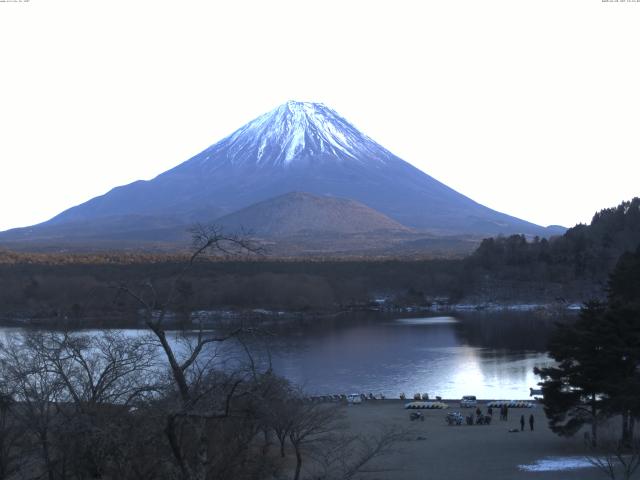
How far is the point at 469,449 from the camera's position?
40.7 feet

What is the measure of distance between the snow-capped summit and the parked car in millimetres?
100149

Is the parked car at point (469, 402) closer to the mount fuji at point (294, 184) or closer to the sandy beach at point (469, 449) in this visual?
the sandy beach at point (469, 449)

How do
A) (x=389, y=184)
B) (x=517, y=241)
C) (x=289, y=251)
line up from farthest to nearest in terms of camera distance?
(x=389, y=184) < (x=289, y=251) < (x=517, y=241)

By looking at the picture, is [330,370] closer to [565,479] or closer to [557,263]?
[565,479]

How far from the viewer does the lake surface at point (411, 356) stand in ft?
66.0

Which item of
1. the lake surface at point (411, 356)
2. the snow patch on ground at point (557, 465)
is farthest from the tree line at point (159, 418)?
the lake surface at point (411, 356)

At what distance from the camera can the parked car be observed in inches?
674

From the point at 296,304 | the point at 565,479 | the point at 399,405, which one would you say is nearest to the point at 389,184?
the point at 296,304

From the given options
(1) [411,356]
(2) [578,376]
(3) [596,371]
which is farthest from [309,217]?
(3) [596,371]

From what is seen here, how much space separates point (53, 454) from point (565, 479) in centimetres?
524

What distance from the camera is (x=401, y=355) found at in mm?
25219

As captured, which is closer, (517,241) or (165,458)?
(165,458)

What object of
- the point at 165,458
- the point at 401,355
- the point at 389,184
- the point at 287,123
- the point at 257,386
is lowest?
the point at 401,355

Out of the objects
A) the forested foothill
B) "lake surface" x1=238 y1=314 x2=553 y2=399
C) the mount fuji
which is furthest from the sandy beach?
the mount fuji
